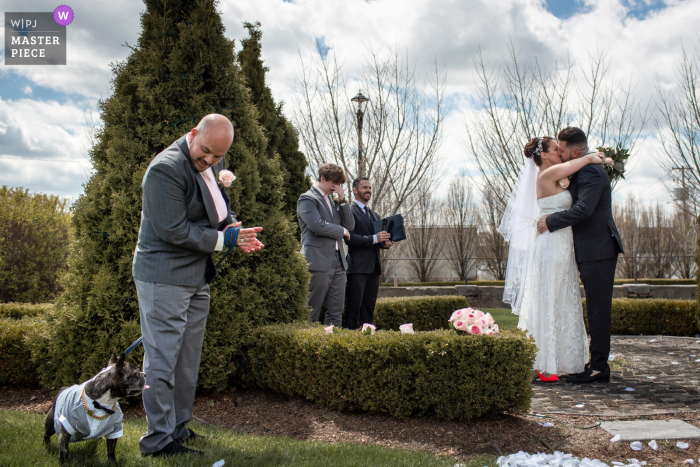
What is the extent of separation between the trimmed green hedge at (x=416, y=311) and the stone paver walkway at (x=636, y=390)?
3.66 meters

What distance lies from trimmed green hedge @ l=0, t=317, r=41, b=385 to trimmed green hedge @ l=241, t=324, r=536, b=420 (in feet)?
10.2

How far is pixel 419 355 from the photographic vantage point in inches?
139

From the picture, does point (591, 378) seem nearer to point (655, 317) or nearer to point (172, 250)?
point (172, 250)

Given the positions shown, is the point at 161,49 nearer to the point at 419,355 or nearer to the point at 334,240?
the point at 334,240

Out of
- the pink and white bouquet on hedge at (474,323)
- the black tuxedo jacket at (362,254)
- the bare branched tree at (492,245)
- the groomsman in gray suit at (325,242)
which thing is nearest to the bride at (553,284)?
the pink and white bouquet on hedge at (474,323)

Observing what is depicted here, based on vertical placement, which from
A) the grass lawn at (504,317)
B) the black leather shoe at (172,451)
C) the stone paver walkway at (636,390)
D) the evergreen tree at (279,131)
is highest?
the evergreen tree at (279,131)

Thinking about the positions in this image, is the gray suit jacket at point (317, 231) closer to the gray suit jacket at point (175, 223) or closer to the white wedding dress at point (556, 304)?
the white wedding dress at point (556, 304)

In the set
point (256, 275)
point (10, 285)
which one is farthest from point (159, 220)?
point (10, 285)

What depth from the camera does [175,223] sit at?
2.66 meters

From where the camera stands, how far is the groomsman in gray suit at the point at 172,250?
8.78ft

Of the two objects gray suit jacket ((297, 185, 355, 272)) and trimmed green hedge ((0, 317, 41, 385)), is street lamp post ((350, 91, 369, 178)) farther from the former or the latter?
trimmed green hedge ((0, 317, 41, 385))

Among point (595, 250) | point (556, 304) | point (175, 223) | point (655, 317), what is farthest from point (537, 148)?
point (655, 317)

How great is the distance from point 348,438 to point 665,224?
3045 centimetres

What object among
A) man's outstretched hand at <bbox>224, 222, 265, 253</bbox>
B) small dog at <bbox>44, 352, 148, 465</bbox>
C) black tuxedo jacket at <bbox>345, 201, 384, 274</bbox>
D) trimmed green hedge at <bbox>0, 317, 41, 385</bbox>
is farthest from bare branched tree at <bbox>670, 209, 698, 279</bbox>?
small dog at <bbox>44, 352, 148, 465</bbox>
